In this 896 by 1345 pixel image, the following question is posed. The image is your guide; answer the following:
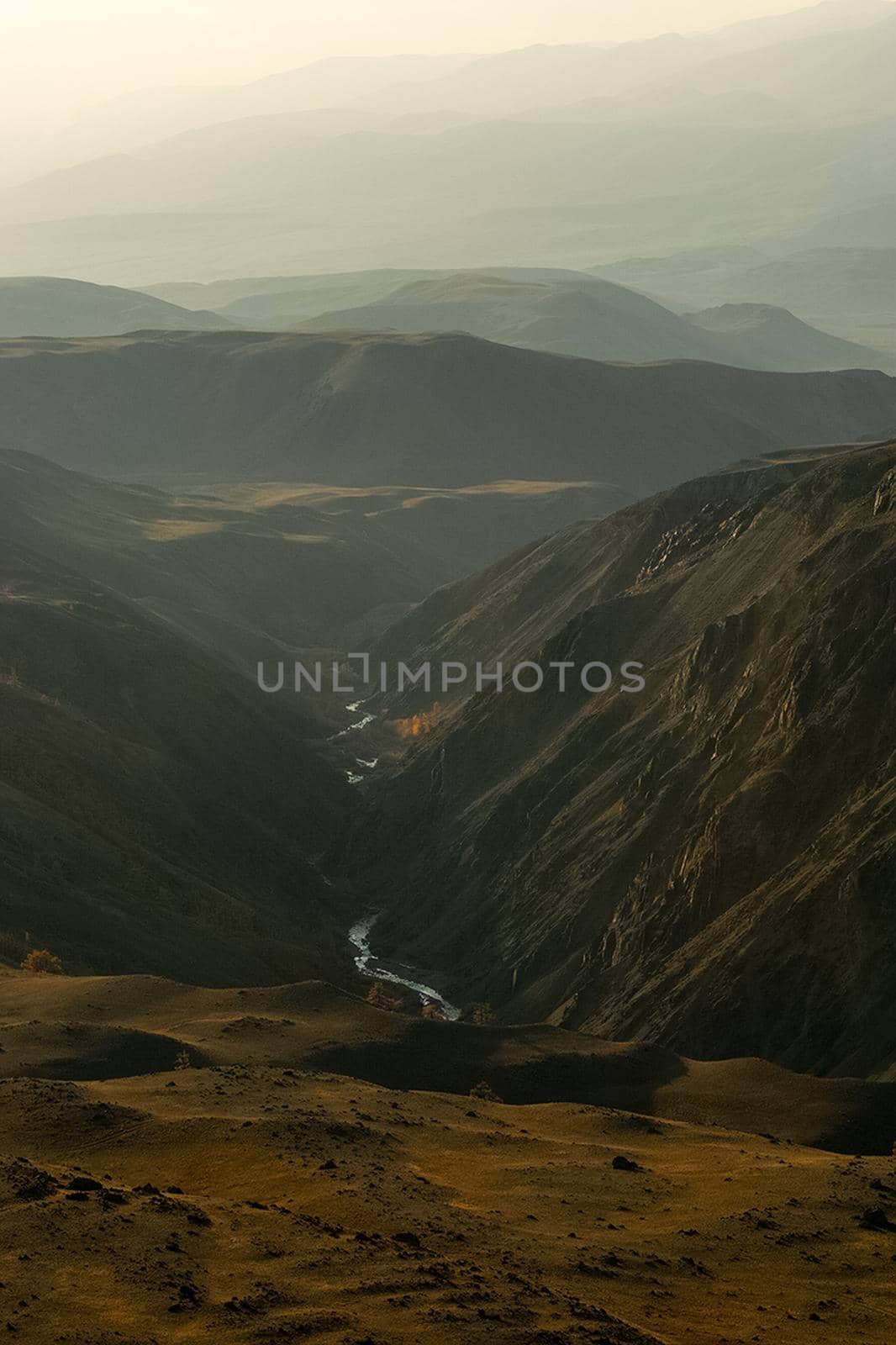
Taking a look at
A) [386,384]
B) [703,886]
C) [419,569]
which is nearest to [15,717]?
[703,886]

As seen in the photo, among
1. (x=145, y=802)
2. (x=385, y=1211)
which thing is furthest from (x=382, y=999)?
(x=385, y=1211)

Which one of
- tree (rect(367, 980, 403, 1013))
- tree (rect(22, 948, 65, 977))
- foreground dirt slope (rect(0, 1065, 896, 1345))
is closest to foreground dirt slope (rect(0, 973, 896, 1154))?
foreground dirt slope (rect(0, 1065, 896, 1345))

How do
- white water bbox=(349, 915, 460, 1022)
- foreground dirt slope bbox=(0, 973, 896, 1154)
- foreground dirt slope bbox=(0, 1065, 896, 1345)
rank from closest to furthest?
foreground dirt slope bbox=(0, 1065, 896, 1345) < foreground dirt slope bbox=(0, 973, 896, 1154) < white water bbox=(349, 915, 460, 1022)

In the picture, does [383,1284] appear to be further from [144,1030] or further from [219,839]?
[219,839]

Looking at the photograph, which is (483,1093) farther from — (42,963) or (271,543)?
(271,543)

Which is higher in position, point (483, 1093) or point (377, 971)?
point (483, 1093)

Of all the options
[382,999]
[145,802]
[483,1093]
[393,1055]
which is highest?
[393,1055]

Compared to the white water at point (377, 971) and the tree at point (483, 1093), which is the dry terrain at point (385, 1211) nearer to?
the tree at point (483, 1093)

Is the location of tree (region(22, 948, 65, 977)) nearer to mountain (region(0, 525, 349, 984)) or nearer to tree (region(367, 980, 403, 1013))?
mountain (region(0, 525, 349, 984))
